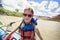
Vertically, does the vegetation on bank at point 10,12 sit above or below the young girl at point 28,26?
above

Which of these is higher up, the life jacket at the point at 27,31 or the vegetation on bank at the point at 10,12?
the vegetation on bank at the point at 10,12

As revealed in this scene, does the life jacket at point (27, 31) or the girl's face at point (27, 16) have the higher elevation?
the girl's face at point (27, 16)

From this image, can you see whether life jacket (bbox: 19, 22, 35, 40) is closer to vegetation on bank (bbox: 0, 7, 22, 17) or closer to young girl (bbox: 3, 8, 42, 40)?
young girl (bbox: 3, 8, 42, 40)

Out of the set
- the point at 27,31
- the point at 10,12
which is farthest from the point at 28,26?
the point at 10,12

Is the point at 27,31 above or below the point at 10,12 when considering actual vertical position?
below

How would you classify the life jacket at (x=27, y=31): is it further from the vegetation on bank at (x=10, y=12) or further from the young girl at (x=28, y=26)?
the vegetation on bank at (x=10, y=12)

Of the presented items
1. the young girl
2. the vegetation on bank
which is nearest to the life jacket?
the young girl

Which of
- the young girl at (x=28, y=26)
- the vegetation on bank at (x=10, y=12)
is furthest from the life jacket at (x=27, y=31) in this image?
the vegetation on bank at (x=10, y=12)

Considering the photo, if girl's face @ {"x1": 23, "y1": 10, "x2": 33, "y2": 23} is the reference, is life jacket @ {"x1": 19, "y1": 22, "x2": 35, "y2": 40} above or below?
below

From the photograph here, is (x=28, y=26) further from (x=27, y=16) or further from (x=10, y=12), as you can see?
(x=10, y=12)

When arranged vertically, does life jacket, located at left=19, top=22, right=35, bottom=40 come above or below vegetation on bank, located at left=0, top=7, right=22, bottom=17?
below

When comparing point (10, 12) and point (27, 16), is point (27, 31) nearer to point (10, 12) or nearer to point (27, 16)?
point (27, 16)

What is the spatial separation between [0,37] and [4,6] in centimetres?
26

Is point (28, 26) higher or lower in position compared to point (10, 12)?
lower
